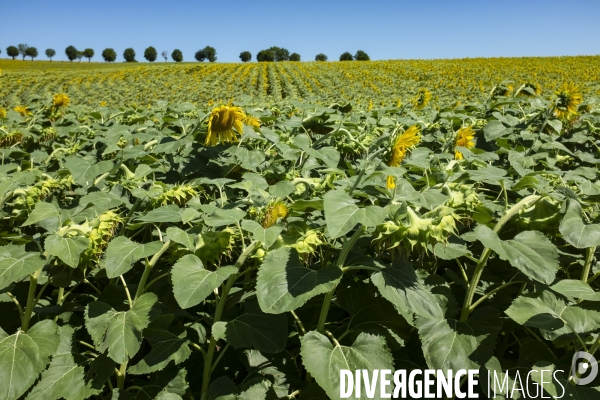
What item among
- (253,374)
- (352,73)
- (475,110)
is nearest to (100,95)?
(352,73)

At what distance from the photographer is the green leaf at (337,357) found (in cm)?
121

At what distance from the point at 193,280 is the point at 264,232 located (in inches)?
10.9

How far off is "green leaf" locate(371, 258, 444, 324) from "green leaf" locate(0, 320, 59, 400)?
45.7 inches

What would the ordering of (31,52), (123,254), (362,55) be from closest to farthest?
1. (123,254)
2. (362,55)
3. (31,52)

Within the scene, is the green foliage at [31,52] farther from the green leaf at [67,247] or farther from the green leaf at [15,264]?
the green leaf at [67,247]

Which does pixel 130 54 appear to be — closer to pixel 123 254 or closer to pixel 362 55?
pixel 362 55

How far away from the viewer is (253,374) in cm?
159

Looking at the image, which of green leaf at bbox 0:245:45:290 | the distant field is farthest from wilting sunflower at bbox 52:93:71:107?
the distant field

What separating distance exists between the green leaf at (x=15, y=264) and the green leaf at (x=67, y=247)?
0.12 meters

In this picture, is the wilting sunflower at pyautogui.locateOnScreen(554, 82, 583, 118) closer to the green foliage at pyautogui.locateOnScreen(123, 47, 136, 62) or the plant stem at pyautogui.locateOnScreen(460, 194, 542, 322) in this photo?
the plant stem at pyautogui.locateOnScreen(460, 194, 542, 322)

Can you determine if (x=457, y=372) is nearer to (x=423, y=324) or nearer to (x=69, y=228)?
(x=423, y=324)

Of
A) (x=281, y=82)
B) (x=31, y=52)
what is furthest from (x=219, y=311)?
(x=31, y=52)

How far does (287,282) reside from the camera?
1272 mm

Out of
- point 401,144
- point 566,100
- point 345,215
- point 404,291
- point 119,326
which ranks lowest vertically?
point 119,326
